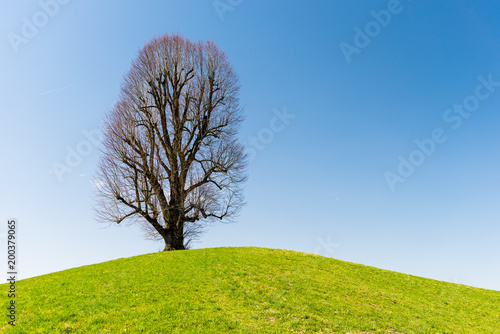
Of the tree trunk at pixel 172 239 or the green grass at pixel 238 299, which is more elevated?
the tree trunk at pixel 172 239

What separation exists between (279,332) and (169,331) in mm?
4287

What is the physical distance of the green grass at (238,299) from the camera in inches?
491

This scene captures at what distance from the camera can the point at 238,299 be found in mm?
15094

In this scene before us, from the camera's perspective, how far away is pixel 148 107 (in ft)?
98.0

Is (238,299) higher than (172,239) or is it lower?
lower

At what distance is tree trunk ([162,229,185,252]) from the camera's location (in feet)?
91.8

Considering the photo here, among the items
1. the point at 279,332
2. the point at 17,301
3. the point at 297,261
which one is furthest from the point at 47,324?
the point at 297,261

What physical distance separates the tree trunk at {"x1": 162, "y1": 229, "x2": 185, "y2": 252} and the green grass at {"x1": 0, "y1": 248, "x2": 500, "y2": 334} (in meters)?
4.13

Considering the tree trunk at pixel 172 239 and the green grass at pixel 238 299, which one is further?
the tree trunk at pixel 172 239

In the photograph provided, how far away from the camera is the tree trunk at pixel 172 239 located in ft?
91.8

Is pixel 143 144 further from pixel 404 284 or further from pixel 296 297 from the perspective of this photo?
pixel 404 284

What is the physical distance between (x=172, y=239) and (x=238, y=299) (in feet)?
48.5

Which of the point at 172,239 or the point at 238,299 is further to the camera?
the point at 172,239

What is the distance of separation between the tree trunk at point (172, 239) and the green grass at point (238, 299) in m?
4.13
